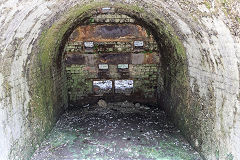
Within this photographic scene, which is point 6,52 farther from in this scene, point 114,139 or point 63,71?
point 63,71

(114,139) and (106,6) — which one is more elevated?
(106,6)

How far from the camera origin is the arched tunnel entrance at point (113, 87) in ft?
14.6

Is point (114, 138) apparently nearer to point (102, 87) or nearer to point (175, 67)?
point (175, 67)

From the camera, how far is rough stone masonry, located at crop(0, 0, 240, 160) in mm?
2738

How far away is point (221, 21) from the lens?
8.59 ft

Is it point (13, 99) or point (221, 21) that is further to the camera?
point (13, 99)

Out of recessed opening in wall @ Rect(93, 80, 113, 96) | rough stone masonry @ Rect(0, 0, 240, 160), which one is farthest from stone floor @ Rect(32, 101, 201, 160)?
recessed opening in wall @ Rect(93, 80, 113, 96)

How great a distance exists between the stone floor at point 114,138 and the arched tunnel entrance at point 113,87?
0.02m

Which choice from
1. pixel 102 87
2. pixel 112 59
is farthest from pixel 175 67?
pixel 102 87

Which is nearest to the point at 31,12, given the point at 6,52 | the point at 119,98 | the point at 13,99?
the point at 6,52

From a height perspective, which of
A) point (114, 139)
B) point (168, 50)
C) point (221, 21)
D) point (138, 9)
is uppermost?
point (138, 9)

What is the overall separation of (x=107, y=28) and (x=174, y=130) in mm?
2923

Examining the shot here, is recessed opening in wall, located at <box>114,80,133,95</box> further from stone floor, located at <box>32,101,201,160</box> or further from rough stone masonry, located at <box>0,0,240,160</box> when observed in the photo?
rough stone masonry, located at <box>0,0,240,160</box>

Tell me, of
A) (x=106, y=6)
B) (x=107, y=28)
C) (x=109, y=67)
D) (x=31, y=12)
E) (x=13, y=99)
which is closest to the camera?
(x=31, y=12)
